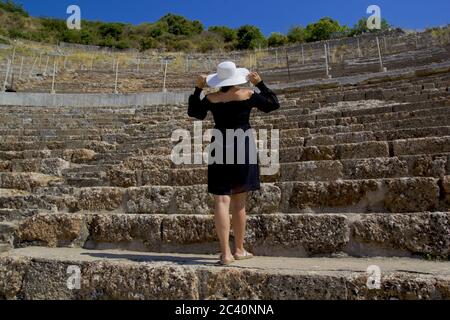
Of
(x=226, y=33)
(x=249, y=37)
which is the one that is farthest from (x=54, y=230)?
(x=226, y=33)

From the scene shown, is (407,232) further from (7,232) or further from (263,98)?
(7,232)

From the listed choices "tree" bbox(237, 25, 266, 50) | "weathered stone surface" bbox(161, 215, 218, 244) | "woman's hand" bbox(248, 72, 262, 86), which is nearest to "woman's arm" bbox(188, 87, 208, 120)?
"woman's hand" bbox(248, 72, 262, 86)

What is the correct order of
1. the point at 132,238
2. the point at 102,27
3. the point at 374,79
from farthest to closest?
the point at 102,27 → the point at 374,79 → the point at 132,238

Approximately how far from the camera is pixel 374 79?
1123cm

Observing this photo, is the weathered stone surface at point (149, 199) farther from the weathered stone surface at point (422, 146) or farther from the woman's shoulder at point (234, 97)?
the weathered stone surface at point (422, 146)

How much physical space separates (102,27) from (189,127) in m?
48.4

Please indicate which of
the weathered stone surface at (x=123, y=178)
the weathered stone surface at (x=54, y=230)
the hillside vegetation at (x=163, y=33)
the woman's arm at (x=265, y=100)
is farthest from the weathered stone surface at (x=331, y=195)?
the hillside vegetation at (x=163, y=33)

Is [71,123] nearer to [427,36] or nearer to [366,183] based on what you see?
[366,183]

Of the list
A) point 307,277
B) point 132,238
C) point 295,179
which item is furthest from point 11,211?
point 307,277

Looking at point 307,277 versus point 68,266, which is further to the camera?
point 68,266

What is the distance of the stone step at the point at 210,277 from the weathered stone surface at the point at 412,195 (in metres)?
0.57

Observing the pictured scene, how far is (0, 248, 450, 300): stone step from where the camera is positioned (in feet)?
7.32

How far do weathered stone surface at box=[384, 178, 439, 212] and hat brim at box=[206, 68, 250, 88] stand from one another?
1353 mm

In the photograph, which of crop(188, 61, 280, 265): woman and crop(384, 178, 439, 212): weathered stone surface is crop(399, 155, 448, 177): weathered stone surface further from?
crop(188, 61, 280, 265): woman
